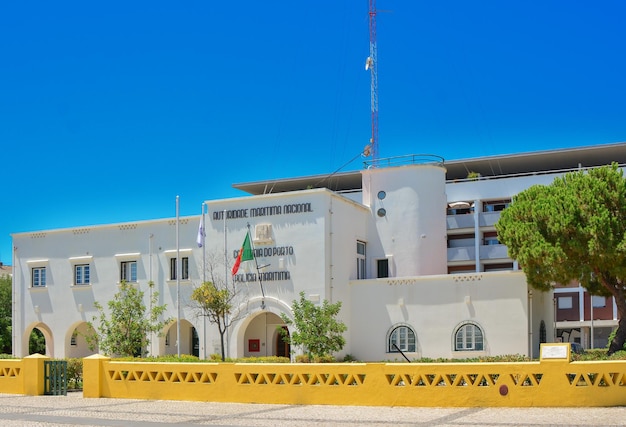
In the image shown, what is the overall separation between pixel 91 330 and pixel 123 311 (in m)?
7.34

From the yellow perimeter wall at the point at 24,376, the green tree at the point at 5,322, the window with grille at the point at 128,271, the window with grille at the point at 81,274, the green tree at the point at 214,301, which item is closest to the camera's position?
the yellow perimeter wall at the point at 24,376

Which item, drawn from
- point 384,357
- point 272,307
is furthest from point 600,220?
point 272,307

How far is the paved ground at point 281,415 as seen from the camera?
1669 centimetres

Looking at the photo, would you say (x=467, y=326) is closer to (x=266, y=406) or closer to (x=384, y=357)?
(x=384, y=357)

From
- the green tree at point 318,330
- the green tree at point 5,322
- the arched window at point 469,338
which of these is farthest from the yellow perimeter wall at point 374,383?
the green tree at point 5,322

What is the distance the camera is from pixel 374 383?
65.6 feet

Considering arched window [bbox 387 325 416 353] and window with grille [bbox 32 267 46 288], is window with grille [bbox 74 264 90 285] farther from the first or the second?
arched window [bbox 387 325 416 353]

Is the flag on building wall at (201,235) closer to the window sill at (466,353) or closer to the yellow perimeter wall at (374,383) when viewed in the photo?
the window sill at (466,353)

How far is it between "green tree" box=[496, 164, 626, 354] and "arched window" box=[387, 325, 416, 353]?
6.16m

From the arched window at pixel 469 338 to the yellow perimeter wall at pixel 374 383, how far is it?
17.9 m

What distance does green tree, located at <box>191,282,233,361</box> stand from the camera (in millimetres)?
38812

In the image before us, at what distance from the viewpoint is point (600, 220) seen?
110ft

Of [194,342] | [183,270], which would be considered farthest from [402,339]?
[194,342]

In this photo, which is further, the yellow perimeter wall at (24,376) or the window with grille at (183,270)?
the window with grille at (183,270)
